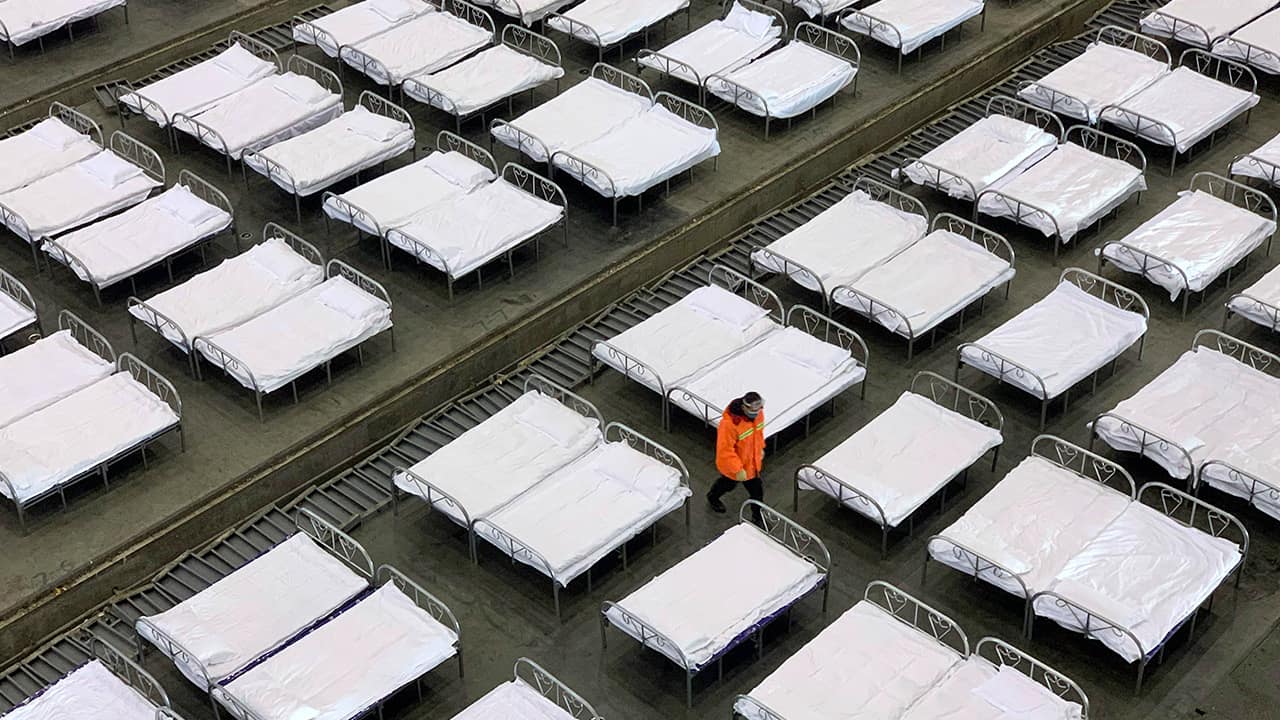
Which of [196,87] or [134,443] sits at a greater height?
[196,87]

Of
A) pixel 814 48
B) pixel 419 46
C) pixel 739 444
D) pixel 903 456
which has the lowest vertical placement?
pixel 903 456

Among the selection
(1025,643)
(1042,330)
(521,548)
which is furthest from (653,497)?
(1042,330)

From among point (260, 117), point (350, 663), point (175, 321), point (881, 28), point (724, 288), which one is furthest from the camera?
point (881, 28)

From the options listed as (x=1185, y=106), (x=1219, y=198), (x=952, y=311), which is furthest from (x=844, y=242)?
(x=1185, y=106)

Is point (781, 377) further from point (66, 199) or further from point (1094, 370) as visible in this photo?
point (66, 199)

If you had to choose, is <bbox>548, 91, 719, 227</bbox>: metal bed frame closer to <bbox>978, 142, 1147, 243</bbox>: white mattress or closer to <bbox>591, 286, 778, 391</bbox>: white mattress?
<bbox>591, 286, 778, 391</bbox>: white mattress

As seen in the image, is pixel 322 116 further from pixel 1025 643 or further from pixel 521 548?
pixel 1025 643
